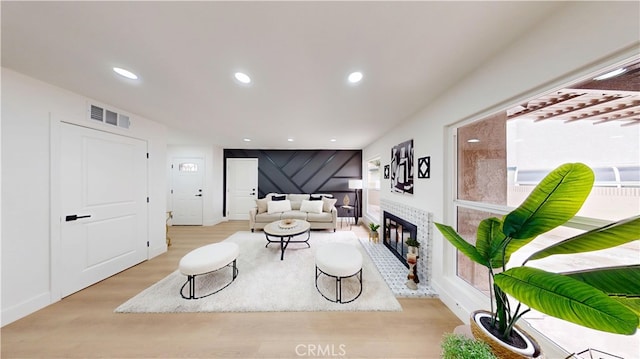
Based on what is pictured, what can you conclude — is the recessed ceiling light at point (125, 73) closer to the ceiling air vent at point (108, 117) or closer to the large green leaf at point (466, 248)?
the ceiling air vent at point (108, 117)

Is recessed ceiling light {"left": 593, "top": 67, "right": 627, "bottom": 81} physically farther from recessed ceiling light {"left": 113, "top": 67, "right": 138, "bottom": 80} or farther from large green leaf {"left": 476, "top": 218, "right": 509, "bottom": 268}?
recessed ceiling light {"left": 113, "top": 67, "right": 138, "bottom": 80}

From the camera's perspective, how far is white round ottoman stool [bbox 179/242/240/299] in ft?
6.89

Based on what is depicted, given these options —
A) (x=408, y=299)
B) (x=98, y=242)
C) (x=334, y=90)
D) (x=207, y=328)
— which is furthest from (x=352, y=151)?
(x=98, y=242)

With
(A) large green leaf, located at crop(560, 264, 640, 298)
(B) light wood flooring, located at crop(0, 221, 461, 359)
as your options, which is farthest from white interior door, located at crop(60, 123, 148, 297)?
(A) large green leaf, located at crop(560, 264, 640, 298)

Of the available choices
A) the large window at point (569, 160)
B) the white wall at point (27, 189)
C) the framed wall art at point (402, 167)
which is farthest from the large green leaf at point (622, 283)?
the white wall at point (27, 189)

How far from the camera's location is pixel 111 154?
2562 millimetres

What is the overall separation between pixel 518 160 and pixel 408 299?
178cm

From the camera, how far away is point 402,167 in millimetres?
3006

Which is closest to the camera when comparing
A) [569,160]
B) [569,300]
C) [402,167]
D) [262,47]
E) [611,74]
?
[569,300]

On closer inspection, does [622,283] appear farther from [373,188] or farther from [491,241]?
[373,188]

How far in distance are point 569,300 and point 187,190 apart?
21.8 ft

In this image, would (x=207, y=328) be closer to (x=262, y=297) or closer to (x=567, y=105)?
(x=262, y=297)

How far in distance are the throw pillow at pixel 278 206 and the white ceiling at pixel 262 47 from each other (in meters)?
2.99

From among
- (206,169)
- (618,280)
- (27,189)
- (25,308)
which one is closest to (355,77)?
(618,280)
